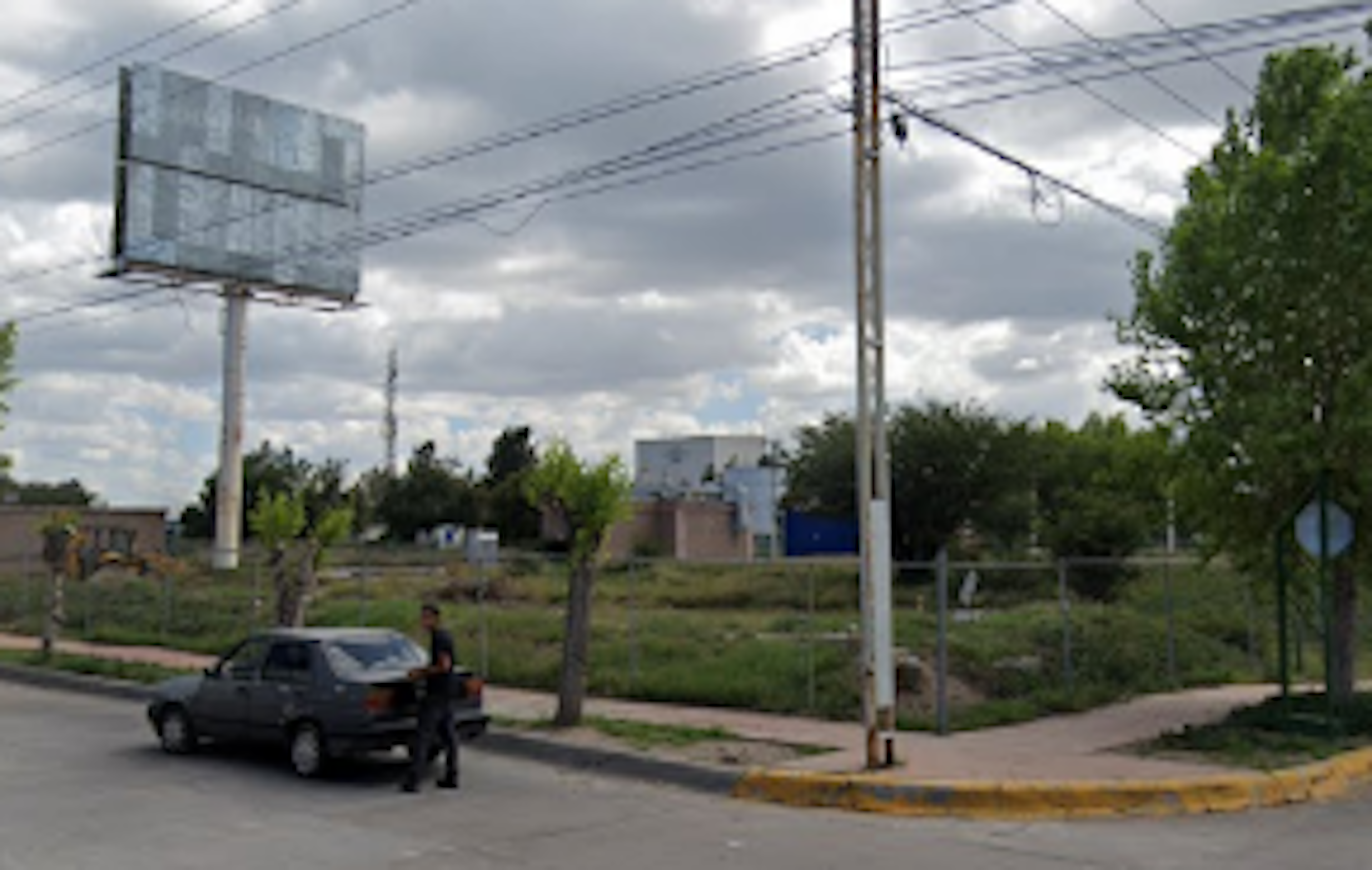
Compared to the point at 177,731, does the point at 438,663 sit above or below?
above

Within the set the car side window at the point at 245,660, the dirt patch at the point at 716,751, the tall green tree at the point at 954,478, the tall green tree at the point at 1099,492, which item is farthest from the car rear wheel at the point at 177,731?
the tall green tree at the point at 954,478

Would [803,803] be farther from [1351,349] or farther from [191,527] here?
[191,527]

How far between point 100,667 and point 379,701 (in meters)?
12.1

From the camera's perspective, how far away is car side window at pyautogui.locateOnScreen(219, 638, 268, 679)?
13.6 metres

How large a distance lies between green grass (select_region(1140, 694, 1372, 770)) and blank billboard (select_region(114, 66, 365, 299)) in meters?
29.2

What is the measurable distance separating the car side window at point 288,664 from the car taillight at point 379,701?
2.81ft

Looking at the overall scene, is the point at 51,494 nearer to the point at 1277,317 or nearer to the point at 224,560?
the point at 224,560

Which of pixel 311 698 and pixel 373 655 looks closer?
pixel 311 698

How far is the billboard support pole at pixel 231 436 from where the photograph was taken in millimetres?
47219

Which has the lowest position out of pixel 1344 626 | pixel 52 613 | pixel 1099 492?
pixel 52 613

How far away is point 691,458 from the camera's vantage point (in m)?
122

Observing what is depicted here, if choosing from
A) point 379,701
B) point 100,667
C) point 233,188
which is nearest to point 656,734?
point 379,701

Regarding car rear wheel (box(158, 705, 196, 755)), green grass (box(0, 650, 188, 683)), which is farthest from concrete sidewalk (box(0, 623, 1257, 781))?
green grass (box(0, 650, 188, 683))

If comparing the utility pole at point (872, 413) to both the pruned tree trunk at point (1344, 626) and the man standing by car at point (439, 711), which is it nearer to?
the man standing by car at point (439, 711)
